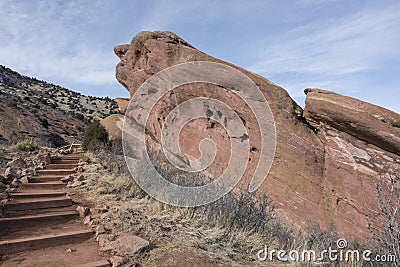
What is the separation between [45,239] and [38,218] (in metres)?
1.08

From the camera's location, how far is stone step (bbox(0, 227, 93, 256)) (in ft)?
13.7

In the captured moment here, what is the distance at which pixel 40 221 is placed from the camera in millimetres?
5344

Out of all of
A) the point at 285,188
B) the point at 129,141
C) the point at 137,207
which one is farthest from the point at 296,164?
the point at 129,141

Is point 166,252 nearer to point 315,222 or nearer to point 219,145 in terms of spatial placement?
point 315,222

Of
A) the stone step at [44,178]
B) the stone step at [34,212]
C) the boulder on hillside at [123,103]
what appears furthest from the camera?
the boulder on hillside at [123,103]

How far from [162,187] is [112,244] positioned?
268cm

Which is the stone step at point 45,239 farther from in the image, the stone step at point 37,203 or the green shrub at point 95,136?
the green shrub at point 95,136

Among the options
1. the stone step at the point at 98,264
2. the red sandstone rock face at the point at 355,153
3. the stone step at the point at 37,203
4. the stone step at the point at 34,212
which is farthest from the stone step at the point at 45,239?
the red sandstone rock face at the point at 355,153

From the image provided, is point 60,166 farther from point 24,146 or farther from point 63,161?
point 24,146

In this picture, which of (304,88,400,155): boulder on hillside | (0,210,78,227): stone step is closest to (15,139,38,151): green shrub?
(0,210,78,227): stone step

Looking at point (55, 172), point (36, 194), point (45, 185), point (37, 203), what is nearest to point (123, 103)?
point (55, 172)

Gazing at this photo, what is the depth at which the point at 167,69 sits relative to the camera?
13.8 m

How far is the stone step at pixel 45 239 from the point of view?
4176 millimetres

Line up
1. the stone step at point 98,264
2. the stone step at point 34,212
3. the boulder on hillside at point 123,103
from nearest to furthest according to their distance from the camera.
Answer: the stone step at point 98,264 → the stone step at point 34,212 → the boulder on hillside at point 123,103
